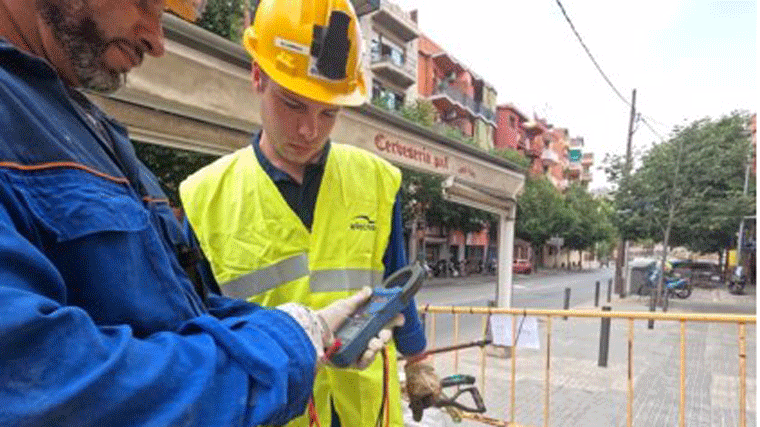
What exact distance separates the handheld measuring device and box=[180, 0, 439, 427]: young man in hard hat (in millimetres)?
312

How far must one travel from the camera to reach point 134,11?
92 centimetres

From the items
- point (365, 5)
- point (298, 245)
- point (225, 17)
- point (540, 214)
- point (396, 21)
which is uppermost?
point (396, 21)

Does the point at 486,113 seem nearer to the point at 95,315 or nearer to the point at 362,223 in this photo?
the point at 362,223

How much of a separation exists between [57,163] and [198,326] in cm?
30

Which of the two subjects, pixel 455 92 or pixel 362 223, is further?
pixel 455 92

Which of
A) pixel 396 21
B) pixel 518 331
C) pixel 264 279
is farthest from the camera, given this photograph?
pixel 396 21

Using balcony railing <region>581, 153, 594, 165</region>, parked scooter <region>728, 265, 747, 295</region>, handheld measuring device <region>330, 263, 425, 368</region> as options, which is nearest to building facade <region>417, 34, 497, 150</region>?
parked scooter <region>728, 265, 747, 295</region>

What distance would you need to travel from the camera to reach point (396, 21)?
2827cm

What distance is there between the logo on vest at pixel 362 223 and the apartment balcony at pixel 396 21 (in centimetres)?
2684

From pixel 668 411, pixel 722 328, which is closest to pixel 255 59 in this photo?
pixel 668 411

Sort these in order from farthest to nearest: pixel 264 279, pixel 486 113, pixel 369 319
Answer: pixel 486 113
pixel 264 279
pixel 369 319

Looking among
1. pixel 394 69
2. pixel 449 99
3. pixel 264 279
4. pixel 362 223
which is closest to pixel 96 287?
pixel 264 279

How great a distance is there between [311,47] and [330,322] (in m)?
0.97

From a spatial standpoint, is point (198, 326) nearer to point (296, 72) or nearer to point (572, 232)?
point (296, 72)
